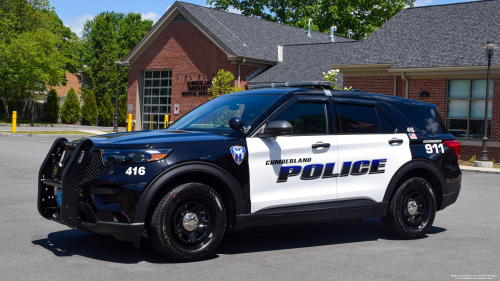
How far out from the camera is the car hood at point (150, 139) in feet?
17.4

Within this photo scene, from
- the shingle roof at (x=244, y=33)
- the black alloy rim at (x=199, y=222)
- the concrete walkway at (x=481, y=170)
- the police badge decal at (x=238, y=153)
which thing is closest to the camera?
the black alloy rim at (x=199, y=222)

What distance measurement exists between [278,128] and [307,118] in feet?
2.39

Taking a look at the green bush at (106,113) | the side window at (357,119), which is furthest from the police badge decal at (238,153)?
the green bush at (106,113)

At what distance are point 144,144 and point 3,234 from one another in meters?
2.63

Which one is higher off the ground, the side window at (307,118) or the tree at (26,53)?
the tree at (26,53)

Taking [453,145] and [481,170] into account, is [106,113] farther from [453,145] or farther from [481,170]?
[453,145]

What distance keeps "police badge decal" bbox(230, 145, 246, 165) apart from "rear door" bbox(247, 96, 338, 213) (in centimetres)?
9

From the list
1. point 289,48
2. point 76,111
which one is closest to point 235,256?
point 289,48

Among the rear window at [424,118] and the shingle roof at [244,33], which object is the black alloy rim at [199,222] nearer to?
the rear window at [424,118]

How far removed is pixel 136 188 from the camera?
514cm

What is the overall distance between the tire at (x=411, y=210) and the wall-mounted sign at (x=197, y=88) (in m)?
25.9

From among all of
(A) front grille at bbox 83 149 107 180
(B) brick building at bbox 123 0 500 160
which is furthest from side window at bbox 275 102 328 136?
(B) brick building at bbox 123 0 500 160

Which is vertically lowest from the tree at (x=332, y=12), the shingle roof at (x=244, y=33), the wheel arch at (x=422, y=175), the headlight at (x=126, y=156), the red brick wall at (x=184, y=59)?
the wheel arch at (x=422, y=175)

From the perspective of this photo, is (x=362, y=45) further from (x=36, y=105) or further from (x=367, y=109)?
(x=36, y=105)
